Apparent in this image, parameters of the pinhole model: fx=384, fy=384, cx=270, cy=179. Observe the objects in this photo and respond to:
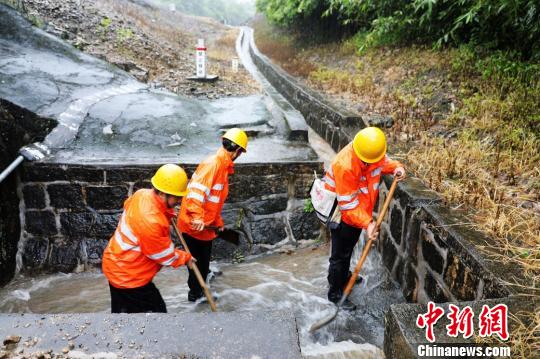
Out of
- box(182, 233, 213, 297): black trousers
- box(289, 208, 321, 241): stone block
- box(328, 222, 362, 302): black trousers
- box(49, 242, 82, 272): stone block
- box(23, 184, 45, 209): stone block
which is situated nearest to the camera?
box(328, 222, 362, 302): black trousers

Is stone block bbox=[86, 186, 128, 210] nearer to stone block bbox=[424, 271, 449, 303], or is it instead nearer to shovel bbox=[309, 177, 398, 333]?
shovel bbox=[309, 177, 398, 333]

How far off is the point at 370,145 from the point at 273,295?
2.24 meters

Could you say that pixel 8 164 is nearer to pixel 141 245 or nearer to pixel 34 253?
pixel 34 253

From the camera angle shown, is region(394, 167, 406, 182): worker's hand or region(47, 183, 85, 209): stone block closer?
region(394, 167, 406, 182): worker's hand

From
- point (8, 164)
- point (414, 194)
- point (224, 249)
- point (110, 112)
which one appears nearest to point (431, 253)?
point (414, 194)

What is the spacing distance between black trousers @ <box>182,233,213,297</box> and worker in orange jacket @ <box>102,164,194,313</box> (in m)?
0.68

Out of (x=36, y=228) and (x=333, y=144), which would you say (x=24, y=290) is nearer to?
(x=36, y=228)

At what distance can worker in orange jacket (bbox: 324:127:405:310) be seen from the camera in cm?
360

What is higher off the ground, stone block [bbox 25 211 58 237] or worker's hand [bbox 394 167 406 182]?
worker's hand [bbox 394 167 406 182]

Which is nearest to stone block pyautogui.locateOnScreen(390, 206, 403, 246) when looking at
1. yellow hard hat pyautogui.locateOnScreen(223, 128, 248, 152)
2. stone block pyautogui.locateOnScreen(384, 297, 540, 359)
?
stone block pyautogui.locateOnScreen(384, 297, 540, 359)

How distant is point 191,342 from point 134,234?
4.45ft

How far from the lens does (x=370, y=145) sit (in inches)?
140

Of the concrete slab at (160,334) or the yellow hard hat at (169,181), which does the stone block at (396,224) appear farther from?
the yellow hard hat at (169,181)

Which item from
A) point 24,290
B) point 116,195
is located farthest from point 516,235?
point 24,290
